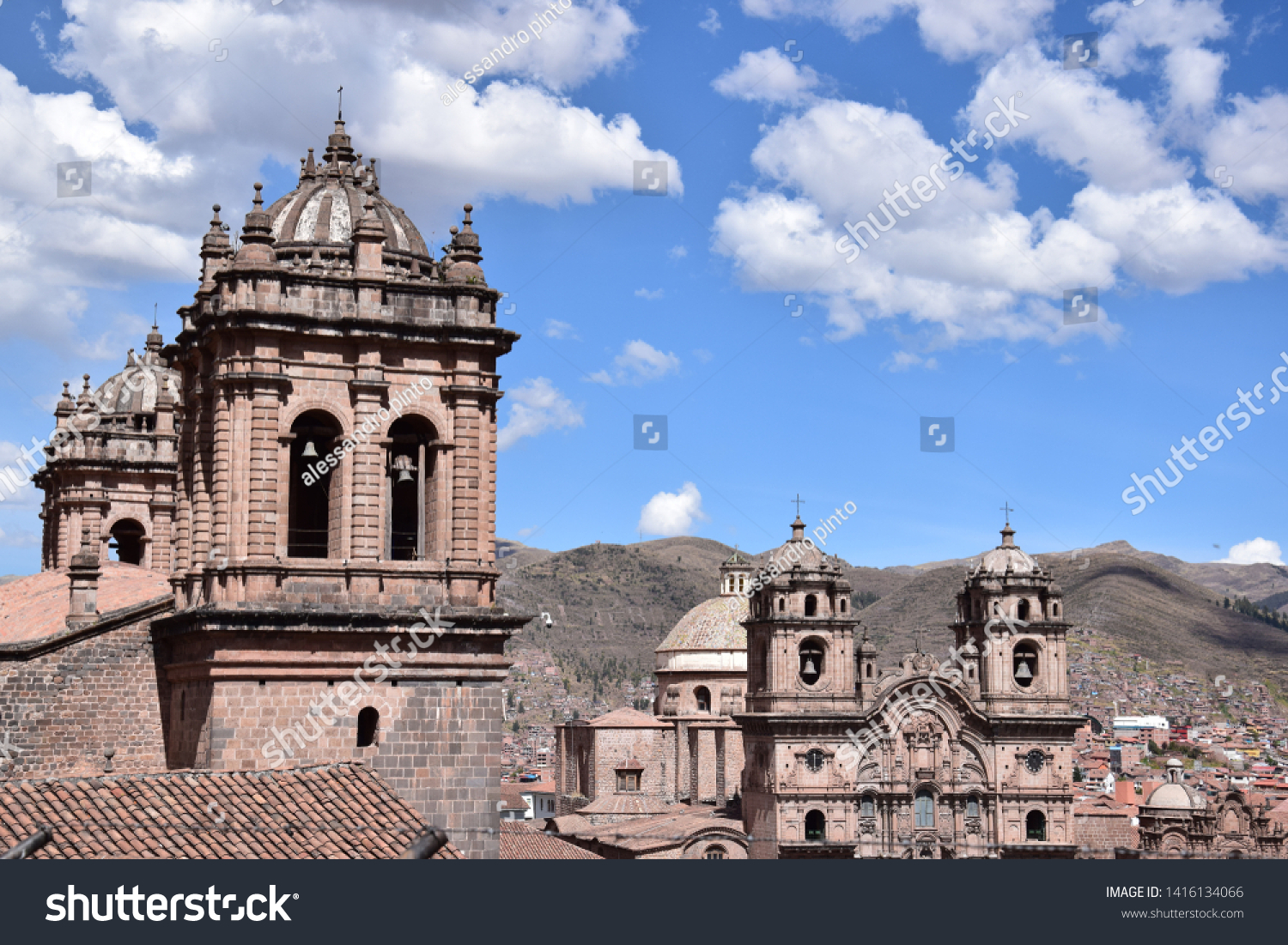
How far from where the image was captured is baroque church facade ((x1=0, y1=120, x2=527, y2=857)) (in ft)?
71.3

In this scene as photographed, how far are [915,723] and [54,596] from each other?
39.9m

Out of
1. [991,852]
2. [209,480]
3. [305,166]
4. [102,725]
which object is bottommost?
[991,852]

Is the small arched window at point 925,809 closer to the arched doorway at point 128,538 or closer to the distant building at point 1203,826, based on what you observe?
the distant building at point 1203,826

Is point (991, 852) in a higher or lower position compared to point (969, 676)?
lower

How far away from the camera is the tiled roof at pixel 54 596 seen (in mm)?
25781

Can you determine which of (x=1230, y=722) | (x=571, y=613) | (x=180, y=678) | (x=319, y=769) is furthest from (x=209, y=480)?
(x=571, y=613)

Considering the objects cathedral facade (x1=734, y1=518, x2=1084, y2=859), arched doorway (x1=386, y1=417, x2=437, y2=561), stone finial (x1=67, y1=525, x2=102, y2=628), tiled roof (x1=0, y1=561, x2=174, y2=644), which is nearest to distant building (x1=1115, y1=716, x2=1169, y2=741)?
cathedral facade (x1=734, y1=518, x2=1084, y2=859)

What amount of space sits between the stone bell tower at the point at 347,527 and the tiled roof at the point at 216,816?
2.87 meters

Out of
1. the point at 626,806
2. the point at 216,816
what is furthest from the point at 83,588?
the point at 626,806

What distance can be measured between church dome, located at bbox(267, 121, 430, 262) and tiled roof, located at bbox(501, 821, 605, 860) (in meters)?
24.5

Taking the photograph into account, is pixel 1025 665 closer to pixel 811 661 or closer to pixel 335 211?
Answer: pixel 811 661

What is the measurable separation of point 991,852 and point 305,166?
148 ft

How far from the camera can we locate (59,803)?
16828 millimetres

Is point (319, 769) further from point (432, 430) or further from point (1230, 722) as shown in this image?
point (1230, 722)
